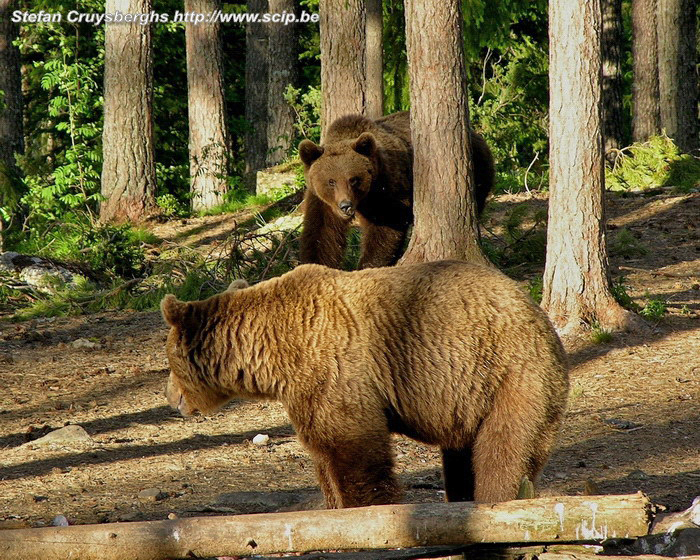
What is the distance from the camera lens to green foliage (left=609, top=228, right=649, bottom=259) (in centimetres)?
1323

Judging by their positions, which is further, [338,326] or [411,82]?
[411,82]

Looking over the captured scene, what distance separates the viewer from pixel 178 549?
4.20m

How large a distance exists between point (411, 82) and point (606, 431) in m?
4.39

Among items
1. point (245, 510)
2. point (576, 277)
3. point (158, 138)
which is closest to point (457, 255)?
point (576, 277)

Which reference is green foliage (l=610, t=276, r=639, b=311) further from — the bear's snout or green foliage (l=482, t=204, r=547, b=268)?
the bear's snout

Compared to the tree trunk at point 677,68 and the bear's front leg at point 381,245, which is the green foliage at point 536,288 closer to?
the bear's front leg at point 381,245

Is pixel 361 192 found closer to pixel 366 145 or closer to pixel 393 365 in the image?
pixel 366 145

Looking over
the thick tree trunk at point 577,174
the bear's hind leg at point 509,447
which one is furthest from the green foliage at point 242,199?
the bear's hind leg at point 509,447

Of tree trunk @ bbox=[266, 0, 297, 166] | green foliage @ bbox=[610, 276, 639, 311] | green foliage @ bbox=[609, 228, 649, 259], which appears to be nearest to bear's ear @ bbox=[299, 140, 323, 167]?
green foliage @ bbox=[610, 276, 639, 311]

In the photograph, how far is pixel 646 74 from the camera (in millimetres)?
21016

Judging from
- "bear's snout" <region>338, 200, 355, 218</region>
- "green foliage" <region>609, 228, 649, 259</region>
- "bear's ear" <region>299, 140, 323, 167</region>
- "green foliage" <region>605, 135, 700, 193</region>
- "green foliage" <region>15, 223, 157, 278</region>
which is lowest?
"green foliage" <region>609, 228, 649, 259</region>

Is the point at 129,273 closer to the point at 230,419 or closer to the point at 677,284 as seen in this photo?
the point at 230,419

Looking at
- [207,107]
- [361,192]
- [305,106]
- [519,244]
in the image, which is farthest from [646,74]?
[361,192]

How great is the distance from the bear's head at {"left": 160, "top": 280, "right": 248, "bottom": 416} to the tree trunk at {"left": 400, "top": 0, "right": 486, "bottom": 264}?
483 centimetres
